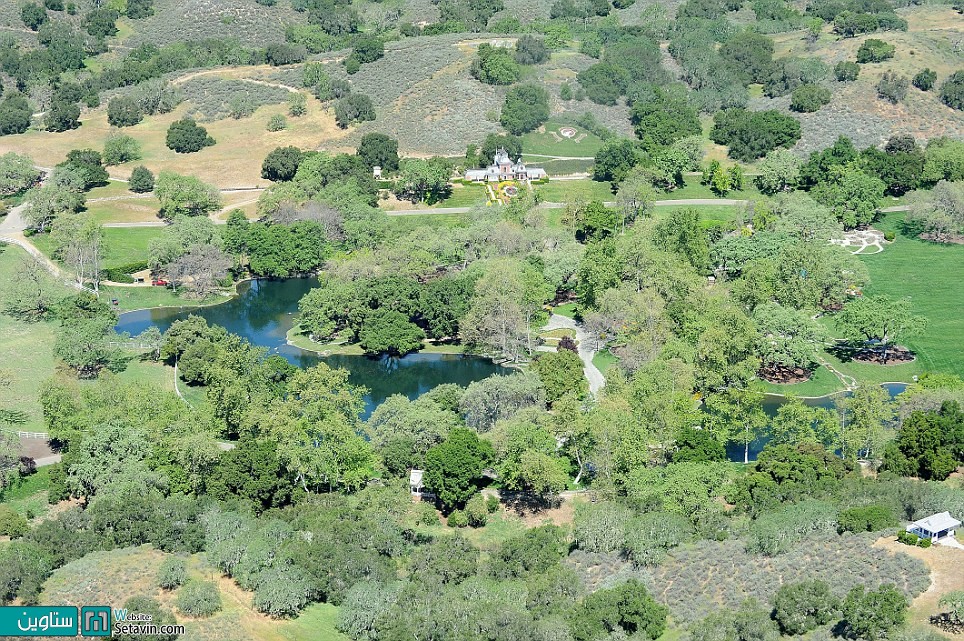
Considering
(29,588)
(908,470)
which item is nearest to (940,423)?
(908,470)

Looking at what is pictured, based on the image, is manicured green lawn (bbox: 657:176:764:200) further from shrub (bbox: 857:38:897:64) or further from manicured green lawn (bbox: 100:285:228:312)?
manicured green lawn (bbox: 100:285:228:312)

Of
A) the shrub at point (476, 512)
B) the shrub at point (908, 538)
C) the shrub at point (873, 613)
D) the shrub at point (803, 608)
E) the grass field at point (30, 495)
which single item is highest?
the shrub at point (873, 613)

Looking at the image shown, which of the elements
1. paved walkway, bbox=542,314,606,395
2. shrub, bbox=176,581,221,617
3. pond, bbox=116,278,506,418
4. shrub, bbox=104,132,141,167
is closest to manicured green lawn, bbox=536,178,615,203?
paved walkway, bbox=542,314,606,395

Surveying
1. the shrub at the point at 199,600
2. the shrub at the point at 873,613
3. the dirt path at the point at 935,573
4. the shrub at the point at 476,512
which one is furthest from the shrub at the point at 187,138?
the shrub at the point at 873,613

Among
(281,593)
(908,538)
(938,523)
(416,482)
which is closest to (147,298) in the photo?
(416,482)

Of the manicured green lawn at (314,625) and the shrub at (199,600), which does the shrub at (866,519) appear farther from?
the shrub at (199,600)
